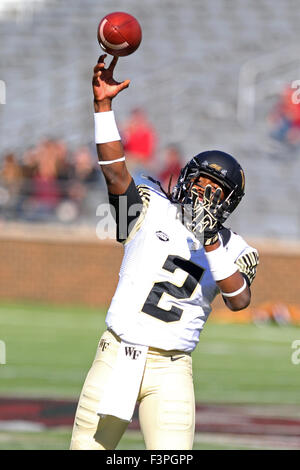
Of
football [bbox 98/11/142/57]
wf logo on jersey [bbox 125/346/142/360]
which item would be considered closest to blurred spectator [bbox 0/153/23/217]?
football [bbox 98/11/142/57]

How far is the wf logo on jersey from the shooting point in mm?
4055

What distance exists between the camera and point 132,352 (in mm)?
4070

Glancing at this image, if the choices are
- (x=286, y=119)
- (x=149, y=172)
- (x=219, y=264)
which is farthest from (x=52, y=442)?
(x=286, y=119)

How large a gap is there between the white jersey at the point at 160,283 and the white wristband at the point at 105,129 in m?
0.29

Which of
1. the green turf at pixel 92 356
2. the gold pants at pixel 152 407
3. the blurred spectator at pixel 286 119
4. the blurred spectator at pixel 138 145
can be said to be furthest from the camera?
the blurred spectator at pixel 286 119

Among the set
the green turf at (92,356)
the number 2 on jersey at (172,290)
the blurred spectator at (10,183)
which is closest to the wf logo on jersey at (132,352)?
the number 2 on jersey at (172,290)

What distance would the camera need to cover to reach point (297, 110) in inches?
648

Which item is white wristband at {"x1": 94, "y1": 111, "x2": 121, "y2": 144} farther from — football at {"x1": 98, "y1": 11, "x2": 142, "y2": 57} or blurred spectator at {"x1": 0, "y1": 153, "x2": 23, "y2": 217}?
blurred spectator at {"x1": 0, "y1": 153, "x2": 23, "y2": 217}

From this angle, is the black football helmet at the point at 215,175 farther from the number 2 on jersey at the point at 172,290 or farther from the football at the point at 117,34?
the football at the point at 117,34

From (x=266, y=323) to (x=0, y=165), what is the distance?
517 centimetres

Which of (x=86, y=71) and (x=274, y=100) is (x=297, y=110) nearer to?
(x=274, y=100)

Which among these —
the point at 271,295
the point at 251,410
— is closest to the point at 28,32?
the point at 271,295

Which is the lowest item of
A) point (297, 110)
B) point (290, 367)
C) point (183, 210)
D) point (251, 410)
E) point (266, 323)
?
point (266, 323)

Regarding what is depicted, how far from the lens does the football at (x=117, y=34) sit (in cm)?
423
